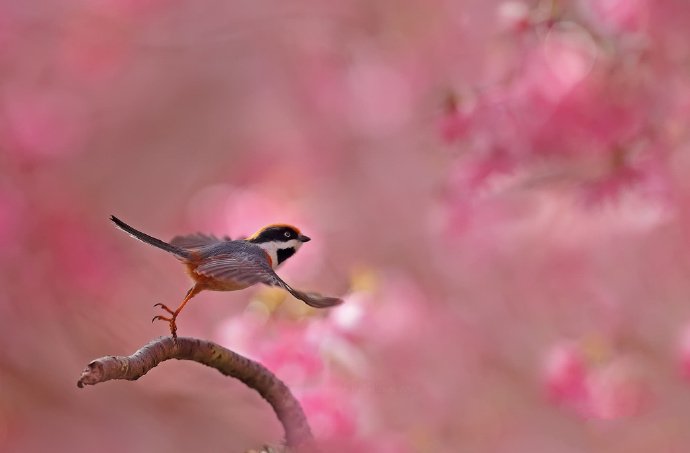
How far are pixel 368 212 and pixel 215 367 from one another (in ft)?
9.89

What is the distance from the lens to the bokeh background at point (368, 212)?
6.48ft

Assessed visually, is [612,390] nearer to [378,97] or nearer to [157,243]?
[157,243]

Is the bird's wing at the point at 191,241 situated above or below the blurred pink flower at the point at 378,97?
below

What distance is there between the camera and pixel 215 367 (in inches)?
36.6

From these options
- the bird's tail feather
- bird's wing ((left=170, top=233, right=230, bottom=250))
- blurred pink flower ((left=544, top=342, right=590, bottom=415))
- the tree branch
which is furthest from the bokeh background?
the tree branch

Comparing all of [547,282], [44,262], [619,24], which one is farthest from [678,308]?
[44,262]

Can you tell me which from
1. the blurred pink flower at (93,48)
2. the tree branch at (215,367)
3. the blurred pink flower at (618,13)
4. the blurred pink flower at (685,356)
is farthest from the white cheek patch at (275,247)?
Result: the blurred pink flower at (93,48)

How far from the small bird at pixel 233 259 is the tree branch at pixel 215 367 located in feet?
0.11

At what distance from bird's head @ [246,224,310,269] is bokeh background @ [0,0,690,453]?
2.21 ft

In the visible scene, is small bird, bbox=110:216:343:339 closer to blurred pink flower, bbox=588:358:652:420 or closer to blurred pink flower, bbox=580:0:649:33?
blurred pink flower, bbox=580:0:649:33

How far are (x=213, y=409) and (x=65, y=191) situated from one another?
1.39 metres

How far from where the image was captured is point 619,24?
1.96 m

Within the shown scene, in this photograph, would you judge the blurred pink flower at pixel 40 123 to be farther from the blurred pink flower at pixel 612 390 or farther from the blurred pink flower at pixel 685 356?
the blurred pink flower at pixel 685 356

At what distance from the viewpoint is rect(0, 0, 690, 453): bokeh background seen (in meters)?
1.97
